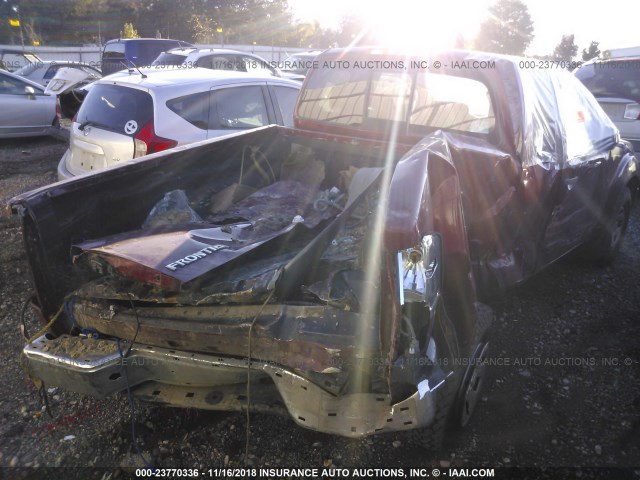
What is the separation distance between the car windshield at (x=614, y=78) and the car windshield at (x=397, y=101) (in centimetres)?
433

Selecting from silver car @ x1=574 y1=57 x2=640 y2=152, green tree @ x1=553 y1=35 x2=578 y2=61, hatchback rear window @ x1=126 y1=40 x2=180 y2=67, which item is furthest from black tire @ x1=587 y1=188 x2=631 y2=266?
green tree @ x1=553 y1=35 x2=578 y2=61

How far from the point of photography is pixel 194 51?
35.5ft

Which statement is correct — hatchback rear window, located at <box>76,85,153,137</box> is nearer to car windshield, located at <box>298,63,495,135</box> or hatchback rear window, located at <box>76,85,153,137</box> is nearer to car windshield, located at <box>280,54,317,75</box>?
car windshield, located at <box>298,63,495,135</box>

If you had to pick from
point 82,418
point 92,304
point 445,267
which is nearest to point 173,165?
point 92,304

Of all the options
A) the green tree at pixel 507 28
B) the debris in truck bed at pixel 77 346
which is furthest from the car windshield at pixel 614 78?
the green tree at pixel 507 28

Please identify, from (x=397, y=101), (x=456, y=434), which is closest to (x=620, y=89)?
(x=397, y=101)

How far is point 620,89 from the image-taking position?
673cm

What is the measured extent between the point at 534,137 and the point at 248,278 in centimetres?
209

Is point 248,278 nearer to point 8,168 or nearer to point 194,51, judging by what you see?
point 8,168

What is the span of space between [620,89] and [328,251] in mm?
6036

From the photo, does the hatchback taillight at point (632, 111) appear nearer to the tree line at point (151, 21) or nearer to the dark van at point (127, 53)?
the dark van at point (127, 53)

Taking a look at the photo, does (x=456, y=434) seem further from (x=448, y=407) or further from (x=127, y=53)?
(x=127, y=53)

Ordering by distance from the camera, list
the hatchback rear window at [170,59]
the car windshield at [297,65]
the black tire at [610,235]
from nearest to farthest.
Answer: the black tire at [610,235] → the hatchback rear window at [170,59] → the car windshield at [297,65]

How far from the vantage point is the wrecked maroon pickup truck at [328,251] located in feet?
6.77
